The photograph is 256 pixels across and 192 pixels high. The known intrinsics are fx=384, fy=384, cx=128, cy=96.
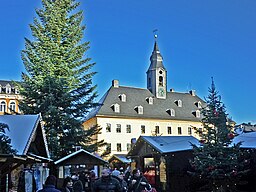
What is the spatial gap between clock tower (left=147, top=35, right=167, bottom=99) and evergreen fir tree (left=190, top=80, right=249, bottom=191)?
1738 inches

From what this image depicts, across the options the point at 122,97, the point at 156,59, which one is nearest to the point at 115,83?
the point at 122,97

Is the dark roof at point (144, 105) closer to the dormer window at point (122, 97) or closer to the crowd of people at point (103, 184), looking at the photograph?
the dormer window at point (122, 97)

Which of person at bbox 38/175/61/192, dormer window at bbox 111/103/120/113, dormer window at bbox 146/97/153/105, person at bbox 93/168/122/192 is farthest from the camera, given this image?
A: dormer window at bbox 146/97/153/105

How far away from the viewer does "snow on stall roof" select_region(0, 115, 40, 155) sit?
10069 millimetres

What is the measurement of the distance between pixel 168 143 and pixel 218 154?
7681 mm

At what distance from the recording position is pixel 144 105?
5750 cm

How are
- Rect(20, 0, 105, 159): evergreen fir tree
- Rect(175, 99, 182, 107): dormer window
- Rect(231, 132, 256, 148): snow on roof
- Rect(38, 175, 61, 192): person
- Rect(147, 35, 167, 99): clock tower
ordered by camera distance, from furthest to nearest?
Rect(175, 99, 182, 107): dormer window < Rect(147, 35, 167, 99): clock tower < Rect(20, 0, 105, 159): evergreen fir tree < Rect(231, 132, 256, 148): snow on roof < Rect(38, 175, 61, 192): person

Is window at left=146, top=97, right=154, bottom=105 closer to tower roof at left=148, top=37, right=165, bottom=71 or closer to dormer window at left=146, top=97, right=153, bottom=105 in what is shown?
dormer window at left=146, top=97, right=153, bottom=105

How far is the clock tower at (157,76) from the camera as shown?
60.0 metres

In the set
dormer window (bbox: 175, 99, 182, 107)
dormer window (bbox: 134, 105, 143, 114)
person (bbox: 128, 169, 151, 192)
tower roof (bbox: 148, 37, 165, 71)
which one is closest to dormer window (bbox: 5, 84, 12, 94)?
dormer window (bbox: 134, 105, 143, 114)

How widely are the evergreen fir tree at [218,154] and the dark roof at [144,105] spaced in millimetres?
36283

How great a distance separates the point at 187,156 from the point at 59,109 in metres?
8.24

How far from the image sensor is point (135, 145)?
84.0 ft

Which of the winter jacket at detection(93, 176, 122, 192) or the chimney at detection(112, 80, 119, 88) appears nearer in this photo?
the winter jacket at detection(93, 176, 122, 192)
